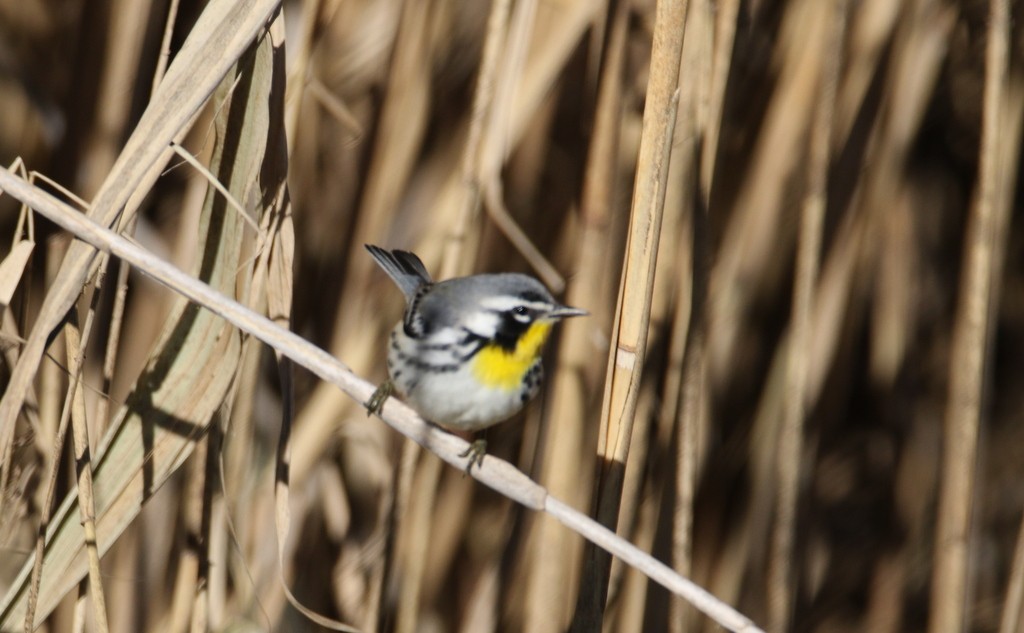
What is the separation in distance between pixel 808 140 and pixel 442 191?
816 millimetres

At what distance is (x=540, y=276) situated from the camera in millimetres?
2277

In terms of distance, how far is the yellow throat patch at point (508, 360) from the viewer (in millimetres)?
1919

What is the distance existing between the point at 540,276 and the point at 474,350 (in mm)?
364

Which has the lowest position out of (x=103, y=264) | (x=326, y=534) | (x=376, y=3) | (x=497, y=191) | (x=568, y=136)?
(x=326, y=534)

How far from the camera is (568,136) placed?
254 cm

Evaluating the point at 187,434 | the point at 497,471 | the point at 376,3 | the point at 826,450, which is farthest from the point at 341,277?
the point at 826,450

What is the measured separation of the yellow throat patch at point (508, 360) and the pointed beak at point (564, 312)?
72mm

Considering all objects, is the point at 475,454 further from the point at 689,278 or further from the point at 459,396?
the point at 689,278

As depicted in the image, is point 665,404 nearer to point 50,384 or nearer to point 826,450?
point 50,384

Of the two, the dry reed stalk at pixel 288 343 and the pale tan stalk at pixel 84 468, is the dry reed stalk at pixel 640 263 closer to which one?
the dry reed stalk at pixel 288 343

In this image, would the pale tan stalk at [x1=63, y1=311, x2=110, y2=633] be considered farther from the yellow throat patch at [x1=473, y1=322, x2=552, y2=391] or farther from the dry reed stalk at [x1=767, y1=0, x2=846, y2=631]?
the dry reed stalk at [x1=767, y1=0, x2=846, y2=631]

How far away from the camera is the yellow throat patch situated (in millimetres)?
1919

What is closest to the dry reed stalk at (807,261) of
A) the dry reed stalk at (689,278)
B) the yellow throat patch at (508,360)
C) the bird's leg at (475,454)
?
the dry reed stalk at (689,278)

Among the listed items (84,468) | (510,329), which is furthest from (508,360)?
(84,468)
